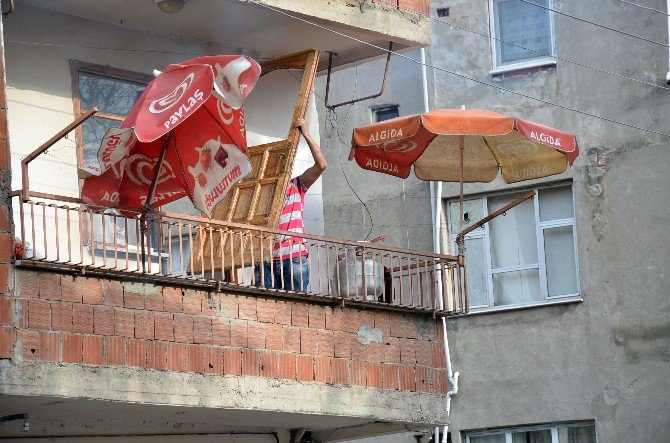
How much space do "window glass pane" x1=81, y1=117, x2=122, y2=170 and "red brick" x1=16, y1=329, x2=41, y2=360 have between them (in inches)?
120

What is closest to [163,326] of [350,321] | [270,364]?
[270,364]

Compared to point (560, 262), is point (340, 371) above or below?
below

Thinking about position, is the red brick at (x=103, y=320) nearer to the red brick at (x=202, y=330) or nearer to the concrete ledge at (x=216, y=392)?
the concrete ledge at (x=216, y=392)

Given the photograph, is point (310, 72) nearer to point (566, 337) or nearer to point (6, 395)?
point (6, 395)

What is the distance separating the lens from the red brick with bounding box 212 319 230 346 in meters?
14.3

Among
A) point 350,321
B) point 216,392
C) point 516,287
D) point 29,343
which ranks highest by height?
point 516,287

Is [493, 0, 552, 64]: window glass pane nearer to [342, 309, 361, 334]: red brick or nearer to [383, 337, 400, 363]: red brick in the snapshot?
[383, 337, 400, 363]: red brick

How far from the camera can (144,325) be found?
1380cm

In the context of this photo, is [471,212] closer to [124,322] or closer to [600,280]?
[600,280]

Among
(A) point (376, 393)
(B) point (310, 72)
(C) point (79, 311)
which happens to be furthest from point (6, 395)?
(B) point (310, 72)

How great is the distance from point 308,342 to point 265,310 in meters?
0.59

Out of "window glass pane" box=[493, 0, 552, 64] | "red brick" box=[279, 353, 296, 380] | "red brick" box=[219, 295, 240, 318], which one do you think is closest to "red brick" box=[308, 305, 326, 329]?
"red brick" box=[279, 353, 296, 380]

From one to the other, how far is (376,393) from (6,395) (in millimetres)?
4085

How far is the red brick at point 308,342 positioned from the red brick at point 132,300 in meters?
1.87
